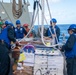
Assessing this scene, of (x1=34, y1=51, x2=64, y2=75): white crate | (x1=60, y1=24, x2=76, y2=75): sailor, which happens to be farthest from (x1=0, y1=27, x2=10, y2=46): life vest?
(x1=34, y1=51, x2=64, y2=75): white crate

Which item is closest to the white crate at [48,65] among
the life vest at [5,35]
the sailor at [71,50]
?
the sailor at [71,50]

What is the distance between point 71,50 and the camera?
5.29m

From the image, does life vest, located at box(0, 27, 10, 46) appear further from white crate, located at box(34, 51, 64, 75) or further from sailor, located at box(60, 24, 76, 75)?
white crate, located at box(34, 51, 64, 75)

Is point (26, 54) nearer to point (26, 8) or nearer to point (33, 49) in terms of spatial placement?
point (33, 49)

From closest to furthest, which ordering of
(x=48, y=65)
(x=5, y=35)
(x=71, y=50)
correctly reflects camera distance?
(x=48, y=65)
(x=71, y=50)
(x=5, y=35)

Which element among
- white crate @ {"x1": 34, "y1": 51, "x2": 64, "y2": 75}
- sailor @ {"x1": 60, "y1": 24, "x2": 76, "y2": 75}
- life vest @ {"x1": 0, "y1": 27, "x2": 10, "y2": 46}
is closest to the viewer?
white crate @ {"x1": 34, "y1": 51, "x2": 64, "y2": 75}

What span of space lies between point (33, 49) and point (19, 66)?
41cm

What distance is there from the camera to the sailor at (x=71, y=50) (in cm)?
520

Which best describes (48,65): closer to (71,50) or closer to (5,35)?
(71,50)

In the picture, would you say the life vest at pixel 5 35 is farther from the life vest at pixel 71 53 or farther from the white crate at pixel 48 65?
the white crate at pixel 48 65

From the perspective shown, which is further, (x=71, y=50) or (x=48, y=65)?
(x=71, y=50)

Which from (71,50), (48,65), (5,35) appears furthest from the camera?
(5,35)

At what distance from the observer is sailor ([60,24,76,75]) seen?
5195 millimetres

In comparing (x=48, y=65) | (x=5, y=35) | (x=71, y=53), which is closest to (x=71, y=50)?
(x=71, y=53)
